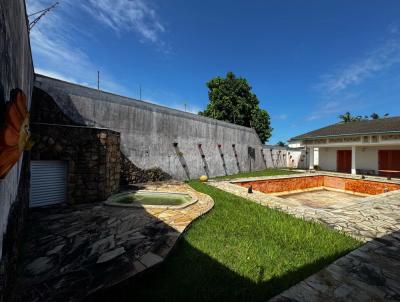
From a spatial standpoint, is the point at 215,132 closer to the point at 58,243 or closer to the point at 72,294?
the point at 58,243

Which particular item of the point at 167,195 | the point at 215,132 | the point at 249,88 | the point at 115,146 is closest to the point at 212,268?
the point at 167,195

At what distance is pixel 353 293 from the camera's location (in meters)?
3.02

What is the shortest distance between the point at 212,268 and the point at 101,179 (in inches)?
219

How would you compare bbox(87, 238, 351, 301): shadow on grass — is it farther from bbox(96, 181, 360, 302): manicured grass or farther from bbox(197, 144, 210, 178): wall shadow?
bbox(197, 144, 210, 178): wall shadow

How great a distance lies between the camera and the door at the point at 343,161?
2016 cm

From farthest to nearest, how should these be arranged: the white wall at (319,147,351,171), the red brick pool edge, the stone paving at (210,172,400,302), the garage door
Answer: the white wall at (319,147,351,171), the red brick pool edge, the garage door, the stone paving at (210,172,400,302)

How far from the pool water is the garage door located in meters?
Answer: 1.71

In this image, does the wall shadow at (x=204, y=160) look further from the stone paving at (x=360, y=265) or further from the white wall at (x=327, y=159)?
the white wall at (x=327, y=159)

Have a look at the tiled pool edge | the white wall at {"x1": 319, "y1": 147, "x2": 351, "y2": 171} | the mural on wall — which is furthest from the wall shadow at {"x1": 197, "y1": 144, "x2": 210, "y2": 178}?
the mural on wall

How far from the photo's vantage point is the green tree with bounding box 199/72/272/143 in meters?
26.3

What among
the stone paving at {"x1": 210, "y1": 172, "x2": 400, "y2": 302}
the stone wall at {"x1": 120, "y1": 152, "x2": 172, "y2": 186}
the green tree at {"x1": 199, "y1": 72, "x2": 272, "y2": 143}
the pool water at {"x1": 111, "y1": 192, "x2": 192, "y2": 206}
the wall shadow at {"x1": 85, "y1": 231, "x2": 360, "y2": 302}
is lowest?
the wall shadow at {"x1": 85, "y1": 231, "x2": 360, "y2": 302}

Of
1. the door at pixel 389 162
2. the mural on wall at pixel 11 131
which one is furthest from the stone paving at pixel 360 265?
the door at pixel 389 162

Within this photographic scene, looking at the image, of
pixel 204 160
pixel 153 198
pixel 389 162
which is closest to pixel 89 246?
pixel 153 198

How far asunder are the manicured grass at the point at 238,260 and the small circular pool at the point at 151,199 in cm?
180
